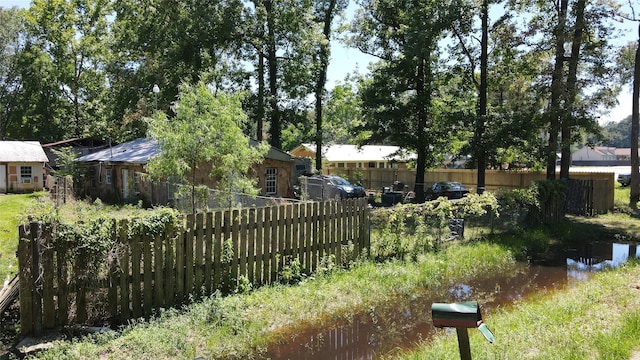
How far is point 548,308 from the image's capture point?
7035 mm

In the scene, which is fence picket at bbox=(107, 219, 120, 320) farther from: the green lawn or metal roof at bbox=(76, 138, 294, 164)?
metal roof at bbox=(76, 138, 294, 164)

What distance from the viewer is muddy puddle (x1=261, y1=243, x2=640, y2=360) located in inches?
246

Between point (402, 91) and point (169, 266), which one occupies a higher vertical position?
point (402, 91)

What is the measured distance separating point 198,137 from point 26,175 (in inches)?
1092

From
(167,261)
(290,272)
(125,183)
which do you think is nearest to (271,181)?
(125,183)

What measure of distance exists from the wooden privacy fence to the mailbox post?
4.99 metres

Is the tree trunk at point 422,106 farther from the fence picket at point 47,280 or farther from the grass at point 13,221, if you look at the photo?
the fence picket at point 47,280

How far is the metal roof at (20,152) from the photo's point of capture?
102 ft

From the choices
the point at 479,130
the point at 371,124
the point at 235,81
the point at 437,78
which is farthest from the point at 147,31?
the point at 479,130

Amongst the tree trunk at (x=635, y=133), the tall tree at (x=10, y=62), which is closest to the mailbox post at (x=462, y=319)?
the tree trunk at (x=635, y=133)

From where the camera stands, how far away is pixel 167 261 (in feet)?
22.7

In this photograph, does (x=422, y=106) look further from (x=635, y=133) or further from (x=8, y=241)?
(x=8, y=241)

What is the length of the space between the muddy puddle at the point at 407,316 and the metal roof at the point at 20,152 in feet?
106

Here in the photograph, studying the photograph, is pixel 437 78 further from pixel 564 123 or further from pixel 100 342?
pixel 100 342
